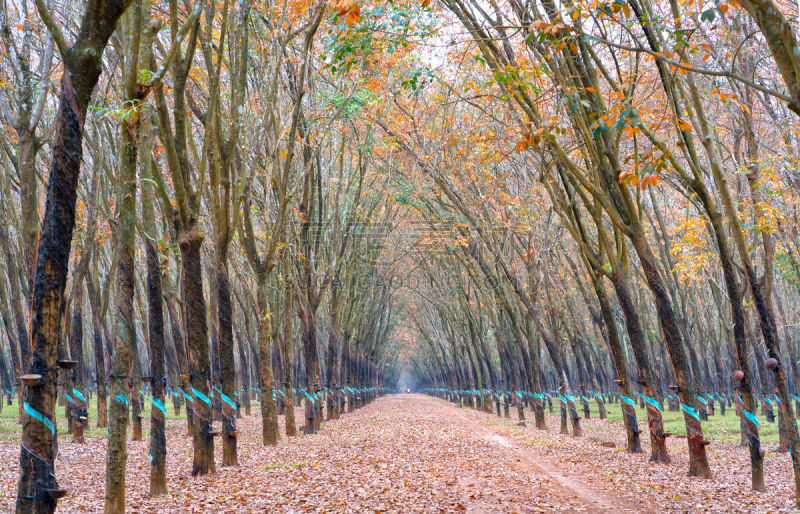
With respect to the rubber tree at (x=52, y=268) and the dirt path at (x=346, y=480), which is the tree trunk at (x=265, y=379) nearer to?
the dirt path at (x=346, y=480)

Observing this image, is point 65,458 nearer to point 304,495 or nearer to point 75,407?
point 75,407

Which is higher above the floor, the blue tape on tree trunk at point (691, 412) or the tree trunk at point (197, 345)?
the tree trunk at point (197, 345)

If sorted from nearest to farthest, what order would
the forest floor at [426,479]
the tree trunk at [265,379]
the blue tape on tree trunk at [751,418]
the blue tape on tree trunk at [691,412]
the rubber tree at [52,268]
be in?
the rubber tree at [52,268] < the forest floor at [426,479] < the blue tape on tree trunk at [751,418] < the blue tape on tree trunk at [691,412] < the tree trunk at [265,379]

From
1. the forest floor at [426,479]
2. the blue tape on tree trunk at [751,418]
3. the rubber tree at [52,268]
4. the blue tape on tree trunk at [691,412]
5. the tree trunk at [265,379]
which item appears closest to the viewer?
the rubber tree at [52,268]

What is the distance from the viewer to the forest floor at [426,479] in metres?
7.43

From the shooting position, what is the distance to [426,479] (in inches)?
368

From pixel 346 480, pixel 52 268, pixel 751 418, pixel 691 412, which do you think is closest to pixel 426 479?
pixel 346 480

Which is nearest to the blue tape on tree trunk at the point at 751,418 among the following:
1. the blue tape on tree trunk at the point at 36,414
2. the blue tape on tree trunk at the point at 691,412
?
the blue tape on tree trunk at the point at 691,412

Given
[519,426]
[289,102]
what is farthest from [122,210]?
[519,426]

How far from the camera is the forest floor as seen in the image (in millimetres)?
7430

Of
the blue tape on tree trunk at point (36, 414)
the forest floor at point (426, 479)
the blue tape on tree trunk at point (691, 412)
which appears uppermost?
the blue tape on tree trunk at point (36, 414)

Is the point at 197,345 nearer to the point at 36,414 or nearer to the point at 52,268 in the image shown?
the point at 36,414

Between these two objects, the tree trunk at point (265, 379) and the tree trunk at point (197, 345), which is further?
the tree trunk at point (265, 379)

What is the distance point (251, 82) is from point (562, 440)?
11877 millimetres
